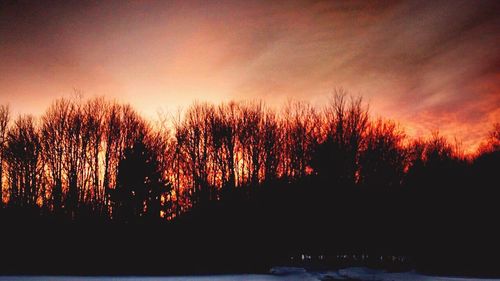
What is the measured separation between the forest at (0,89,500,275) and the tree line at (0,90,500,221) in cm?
13

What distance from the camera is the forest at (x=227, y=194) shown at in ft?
88.4

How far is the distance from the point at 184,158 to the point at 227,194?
25.8ft

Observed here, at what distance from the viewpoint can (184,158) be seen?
144ft

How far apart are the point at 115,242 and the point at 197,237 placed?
5477 mm

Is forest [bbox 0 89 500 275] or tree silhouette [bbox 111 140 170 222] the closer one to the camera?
forest [bbox 0 89 500 275]

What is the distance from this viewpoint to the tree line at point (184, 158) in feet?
125

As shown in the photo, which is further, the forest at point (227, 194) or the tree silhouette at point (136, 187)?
the tree silhouette at point (136, 187)

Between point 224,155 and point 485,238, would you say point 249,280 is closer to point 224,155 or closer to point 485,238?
point 485,238

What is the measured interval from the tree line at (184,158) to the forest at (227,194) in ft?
0.43

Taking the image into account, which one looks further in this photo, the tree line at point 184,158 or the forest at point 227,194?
the tree line at point 184,158

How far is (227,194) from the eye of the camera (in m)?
38.8

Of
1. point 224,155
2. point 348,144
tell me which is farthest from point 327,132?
point 224,155

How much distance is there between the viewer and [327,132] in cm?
4128

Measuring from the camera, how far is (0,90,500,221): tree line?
38.2m
